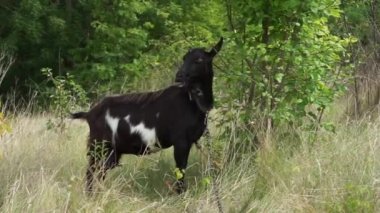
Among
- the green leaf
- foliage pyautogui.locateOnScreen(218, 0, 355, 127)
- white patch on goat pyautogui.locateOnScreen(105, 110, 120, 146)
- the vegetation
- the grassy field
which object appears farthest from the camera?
foliage pyautogui.locateOnScreen(218, 0, 355, 127)

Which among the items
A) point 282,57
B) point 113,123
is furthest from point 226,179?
point 282,57

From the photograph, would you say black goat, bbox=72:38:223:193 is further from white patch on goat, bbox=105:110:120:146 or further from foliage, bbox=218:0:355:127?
foliage, bbox=218:0:355:127

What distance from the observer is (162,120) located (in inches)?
251

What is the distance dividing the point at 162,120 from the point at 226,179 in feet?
2.98

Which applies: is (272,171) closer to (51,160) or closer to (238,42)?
(238,42)

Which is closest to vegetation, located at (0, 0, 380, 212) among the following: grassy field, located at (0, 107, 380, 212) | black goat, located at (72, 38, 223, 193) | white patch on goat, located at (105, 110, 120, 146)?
grassy field, located at (0, 107, 380, 212)

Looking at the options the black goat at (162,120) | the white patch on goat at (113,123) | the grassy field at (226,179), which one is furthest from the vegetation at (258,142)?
the white patch on goat at (113,123)

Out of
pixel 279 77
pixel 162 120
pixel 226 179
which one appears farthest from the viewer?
pixel 279 77

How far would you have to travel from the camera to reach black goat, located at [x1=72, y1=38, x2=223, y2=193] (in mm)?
6328

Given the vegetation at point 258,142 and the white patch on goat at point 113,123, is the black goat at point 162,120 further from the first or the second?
the vegetation at point 258,142

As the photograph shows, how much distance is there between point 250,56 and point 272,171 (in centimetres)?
160

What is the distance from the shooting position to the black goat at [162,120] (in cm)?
633

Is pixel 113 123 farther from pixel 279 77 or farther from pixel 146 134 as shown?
pixel 279 77

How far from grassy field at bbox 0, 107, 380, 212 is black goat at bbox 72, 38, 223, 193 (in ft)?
0.86
